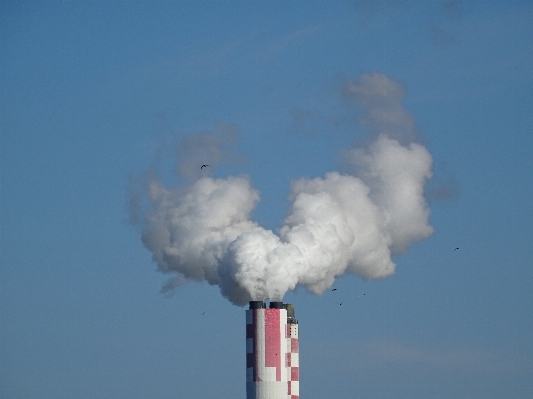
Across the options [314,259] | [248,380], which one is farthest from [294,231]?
[248,380]

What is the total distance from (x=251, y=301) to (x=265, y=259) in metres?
4.62

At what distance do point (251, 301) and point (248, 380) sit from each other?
8.21 m

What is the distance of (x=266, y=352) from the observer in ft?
532

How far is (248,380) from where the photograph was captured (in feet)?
534

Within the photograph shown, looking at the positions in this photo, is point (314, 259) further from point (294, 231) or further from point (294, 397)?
point (294, 397)

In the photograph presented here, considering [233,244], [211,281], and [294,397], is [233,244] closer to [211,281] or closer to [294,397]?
[211,281]

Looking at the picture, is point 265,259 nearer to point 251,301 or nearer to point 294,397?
point 251,301

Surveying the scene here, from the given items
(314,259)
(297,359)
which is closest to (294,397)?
(297,359)

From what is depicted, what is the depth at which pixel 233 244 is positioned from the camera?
544ft

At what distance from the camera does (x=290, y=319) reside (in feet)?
553

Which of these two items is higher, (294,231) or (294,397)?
(294,231)

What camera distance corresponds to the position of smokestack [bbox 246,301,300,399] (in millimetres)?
161750

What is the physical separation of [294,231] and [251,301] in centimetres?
960

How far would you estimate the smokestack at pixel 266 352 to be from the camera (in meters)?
162
